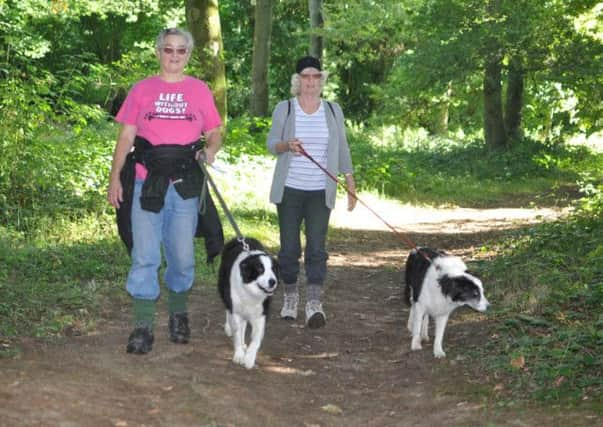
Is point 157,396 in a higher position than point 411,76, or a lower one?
lower

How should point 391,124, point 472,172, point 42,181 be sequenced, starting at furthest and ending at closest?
point 391,124
point 472,172
point 42,181

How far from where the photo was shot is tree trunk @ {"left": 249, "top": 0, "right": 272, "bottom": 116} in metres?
22.4

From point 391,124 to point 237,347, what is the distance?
24972mm

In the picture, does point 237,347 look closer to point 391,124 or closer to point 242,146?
point 242,146

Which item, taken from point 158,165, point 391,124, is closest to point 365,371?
point 158,165

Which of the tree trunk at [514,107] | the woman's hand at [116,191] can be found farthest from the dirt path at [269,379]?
the tree trunk at [514,107]

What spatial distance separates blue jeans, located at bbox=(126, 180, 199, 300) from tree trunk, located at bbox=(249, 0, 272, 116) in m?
16.6

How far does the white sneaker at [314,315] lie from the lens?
7477mm

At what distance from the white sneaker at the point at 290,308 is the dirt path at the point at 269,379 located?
9 centimetres

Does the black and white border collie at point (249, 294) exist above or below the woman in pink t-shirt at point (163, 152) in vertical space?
below

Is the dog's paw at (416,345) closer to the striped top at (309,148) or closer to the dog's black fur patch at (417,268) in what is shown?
the dog's black fur patch at (417,268)

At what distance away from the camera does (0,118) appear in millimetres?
9422

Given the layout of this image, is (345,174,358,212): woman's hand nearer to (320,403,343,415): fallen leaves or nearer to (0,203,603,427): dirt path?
(0,203,603,427): dirt path

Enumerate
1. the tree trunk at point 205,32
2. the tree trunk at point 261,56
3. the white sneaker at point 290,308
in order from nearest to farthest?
the white sneaker at point 290,308, the tree trunk at point 205,32, the tree trunk at point 261,56
